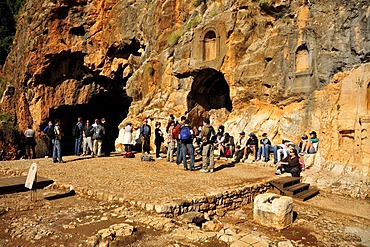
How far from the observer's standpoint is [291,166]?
10.8 metres

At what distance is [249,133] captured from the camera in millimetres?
15234

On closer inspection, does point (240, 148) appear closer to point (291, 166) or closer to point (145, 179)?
point (291, 166)

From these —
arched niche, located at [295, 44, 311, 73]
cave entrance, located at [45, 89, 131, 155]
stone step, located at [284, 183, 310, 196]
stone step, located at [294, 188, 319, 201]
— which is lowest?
stone step, located at [294, 188, 319, 201]

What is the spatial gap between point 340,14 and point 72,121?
28.0m

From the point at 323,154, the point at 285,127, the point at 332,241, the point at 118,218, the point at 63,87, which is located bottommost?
the point at 332,241

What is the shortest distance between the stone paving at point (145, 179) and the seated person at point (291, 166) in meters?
0.54

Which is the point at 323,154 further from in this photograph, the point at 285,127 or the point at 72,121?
the point at 72,121

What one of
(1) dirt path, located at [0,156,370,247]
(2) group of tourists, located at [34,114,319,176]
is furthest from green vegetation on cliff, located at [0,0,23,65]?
(1) dirt path, located at [0,156,370,247]

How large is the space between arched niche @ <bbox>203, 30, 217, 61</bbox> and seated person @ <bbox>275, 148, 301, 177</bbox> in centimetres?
862

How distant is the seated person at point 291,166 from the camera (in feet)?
35.1

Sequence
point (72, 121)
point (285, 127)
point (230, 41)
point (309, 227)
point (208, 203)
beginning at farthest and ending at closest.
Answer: point (72, 121), point (230, 41), point (285, 127), point (208, 203), point (309, 227)

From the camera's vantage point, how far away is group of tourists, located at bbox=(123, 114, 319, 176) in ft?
35.5

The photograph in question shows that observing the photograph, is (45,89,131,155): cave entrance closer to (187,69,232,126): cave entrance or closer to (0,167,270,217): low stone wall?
(187,69,232,126): cave entrance

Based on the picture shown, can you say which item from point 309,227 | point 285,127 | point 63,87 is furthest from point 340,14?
point 63,87
